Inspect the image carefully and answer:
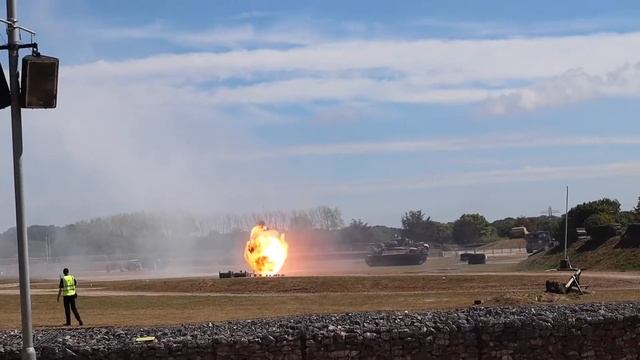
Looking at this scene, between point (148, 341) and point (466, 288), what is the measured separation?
107ft

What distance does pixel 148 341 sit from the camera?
11.6m

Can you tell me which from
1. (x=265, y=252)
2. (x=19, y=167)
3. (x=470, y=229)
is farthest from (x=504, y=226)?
(x=19, y=167)

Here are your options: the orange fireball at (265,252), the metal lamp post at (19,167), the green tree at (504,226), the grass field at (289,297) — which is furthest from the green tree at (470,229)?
the metal lamp post at (19,167)

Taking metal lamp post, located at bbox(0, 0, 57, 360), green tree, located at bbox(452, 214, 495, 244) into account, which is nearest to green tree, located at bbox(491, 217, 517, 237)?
green tree, located at bbox(452, 214, 495, 244)

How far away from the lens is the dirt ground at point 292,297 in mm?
31156

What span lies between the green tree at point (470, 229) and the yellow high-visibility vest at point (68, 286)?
160m

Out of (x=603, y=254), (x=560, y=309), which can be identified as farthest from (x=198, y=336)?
(x=603, y=254)

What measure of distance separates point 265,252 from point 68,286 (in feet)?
136

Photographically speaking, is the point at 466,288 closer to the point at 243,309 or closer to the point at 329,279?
the point at 329,279

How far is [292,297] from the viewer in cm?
3981

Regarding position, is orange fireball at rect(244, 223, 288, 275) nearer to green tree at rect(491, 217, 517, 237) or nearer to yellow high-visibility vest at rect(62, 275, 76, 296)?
yellow high-visibility vest at rect(62, 275, 76, 296)

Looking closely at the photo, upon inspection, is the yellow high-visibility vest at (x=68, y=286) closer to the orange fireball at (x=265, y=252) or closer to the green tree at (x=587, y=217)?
the orange fireball at (x=265, y=252)

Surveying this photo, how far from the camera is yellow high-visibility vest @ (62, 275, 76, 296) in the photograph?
2717 cm

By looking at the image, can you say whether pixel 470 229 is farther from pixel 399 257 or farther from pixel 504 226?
pixel 399 257
